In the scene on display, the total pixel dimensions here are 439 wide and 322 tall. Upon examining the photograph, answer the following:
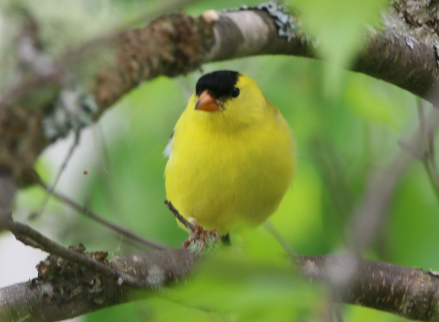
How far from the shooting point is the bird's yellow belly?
287cm

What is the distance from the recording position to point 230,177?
2865 millimetres

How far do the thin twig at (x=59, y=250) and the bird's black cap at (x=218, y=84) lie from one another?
162cm

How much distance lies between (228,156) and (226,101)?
17.6 inches

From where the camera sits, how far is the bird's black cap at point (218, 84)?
121 inches

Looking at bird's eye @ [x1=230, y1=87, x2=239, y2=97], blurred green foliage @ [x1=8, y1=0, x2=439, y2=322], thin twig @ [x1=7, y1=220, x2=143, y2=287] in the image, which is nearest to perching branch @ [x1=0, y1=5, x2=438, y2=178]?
blurred green foliage @ [x1=8, y1=0, x2=439, y2=322]

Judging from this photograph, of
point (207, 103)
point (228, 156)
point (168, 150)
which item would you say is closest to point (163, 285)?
point (228, 156)

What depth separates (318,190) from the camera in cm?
362

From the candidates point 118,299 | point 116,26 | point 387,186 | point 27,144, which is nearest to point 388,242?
point 387,186

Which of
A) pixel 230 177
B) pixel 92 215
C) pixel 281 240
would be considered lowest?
pixel 281 240

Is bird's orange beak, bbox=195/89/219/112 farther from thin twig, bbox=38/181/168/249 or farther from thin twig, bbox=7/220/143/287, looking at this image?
thin twig, bbox=7/220/143/287

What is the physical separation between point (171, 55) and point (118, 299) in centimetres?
123

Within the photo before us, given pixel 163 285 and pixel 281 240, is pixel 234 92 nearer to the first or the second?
pixel 281 240

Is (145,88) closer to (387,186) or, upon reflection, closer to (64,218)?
(64,218)

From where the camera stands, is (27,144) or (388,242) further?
(388,242)
